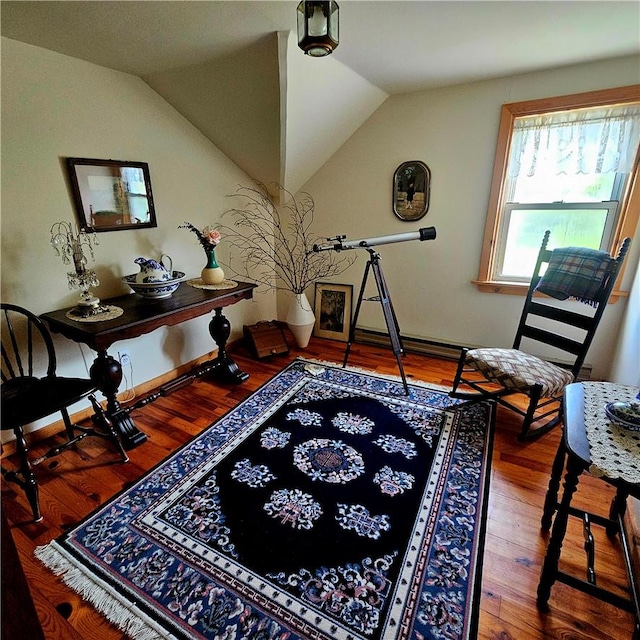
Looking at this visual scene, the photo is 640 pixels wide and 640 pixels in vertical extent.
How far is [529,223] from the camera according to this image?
2.66m

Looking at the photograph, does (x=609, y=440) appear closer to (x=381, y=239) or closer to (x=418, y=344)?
(x=381, y=239)

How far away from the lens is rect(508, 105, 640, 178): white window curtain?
2221 mm

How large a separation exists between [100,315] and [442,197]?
2649mm

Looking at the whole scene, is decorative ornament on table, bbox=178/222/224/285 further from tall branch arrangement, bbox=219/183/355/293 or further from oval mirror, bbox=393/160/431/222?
oval mirror, bbox=393/160/431/222

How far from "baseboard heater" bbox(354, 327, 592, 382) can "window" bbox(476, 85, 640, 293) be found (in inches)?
25.9

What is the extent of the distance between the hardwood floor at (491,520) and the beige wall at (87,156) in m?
0.59

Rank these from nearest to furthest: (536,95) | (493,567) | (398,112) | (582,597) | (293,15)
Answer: (582,597)
(493,567)
(293,15)
(536,95)
(398,112)

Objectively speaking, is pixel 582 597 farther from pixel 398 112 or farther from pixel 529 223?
pixel 398 112

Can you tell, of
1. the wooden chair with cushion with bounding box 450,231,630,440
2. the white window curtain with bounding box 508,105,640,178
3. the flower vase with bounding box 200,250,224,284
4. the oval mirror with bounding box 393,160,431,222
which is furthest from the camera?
the oval mirror with bounding box 393,160,431,222

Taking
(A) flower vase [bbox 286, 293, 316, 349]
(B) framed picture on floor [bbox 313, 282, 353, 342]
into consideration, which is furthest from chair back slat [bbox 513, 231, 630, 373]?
(A) flower vase [bbox 286, 293, 316, 349]

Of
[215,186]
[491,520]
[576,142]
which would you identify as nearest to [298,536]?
[491,520]

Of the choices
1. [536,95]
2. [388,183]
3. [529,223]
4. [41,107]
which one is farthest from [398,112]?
[41,107]

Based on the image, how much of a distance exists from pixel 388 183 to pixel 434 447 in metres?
2.22

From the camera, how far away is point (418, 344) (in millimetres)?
3303
